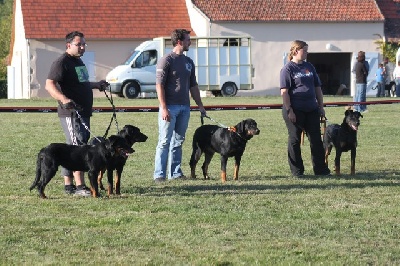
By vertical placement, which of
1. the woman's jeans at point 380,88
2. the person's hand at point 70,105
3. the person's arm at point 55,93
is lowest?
the person's hand at point 70,105

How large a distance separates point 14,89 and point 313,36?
16202 mm

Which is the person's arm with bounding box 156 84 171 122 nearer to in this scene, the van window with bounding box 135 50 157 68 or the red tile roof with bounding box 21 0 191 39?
the van window with bounding box 135 50 157 68

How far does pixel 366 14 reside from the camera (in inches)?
2064

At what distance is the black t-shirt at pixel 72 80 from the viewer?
11.9 m

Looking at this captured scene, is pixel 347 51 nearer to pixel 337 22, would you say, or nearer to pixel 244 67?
pixel 337 22

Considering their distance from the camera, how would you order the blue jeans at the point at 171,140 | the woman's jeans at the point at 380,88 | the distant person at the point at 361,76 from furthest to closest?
the woman's jeans at the point at 380,88
the distant person at the point at 361,76
the blue jeans at the point at 171,140

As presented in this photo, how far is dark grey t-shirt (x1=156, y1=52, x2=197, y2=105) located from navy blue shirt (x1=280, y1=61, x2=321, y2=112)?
1341 mm

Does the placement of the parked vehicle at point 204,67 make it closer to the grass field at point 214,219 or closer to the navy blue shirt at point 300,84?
the grass field at point 214,219

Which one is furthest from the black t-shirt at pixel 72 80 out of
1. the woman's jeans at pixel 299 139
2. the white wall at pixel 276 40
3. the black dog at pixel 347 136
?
the white wall at pixel 276 40

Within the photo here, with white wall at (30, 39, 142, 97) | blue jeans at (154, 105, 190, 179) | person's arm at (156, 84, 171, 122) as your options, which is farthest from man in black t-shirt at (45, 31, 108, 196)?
white wall at (30, 39, 142, 97)

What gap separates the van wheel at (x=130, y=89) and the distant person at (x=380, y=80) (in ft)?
37.0

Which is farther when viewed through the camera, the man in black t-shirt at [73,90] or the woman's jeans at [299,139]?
the woman's jeans at [299,139]

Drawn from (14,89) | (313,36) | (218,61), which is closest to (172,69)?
(218,61)

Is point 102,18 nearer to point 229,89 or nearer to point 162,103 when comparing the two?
point 229,89
